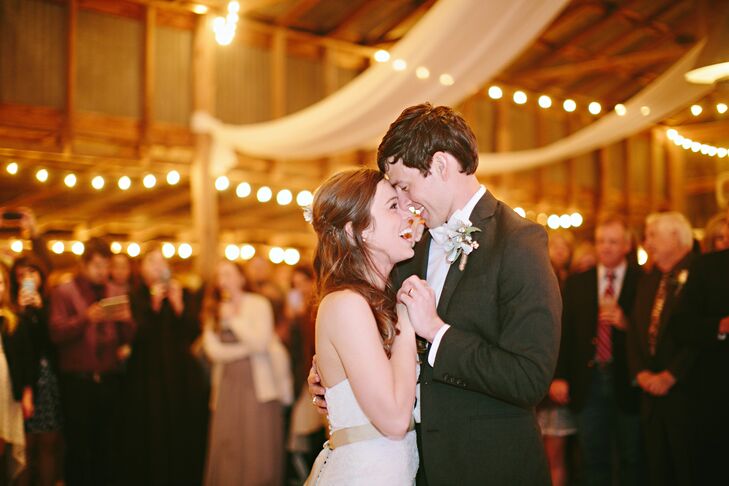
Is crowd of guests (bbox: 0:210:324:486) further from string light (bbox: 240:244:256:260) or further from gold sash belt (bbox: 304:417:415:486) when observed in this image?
string light (bbox: 240:244:256:260)

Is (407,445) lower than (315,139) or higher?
lower

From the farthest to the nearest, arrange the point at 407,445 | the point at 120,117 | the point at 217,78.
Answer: the point at 217,78
the point at 120,117
the point at 407,445

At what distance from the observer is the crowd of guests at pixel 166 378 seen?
4.98 meters

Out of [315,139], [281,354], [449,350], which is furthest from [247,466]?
[449,350]

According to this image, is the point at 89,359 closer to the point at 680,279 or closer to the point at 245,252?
the point at 680,279

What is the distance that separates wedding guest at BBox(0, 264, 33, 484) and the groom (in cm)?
255

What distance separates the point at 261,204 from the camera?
8984 millimetres

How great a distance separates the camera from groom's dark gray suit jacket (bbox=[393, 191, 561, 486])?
202 centimetres

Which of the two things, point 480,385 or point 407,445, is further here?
point 407,445

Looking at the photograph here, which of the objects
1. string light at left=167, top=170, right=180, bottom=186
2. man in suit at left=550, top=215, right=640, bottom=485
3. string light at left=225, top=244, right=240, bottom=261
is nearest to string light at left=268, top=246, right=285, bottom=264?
string light at left=225, top=244, right=240, bottom=261

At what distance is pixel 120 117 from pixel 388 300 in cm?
543

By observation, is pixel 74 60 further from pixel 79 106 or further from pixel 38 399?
pixel 38 399

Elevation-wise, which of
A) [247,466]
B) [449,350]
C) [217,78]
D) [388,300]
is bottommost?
[247,466]

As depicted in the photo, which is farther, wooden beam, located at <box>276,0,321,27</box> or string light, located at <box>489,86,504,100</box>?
string light, located at <box>489,86,504,100</box>
